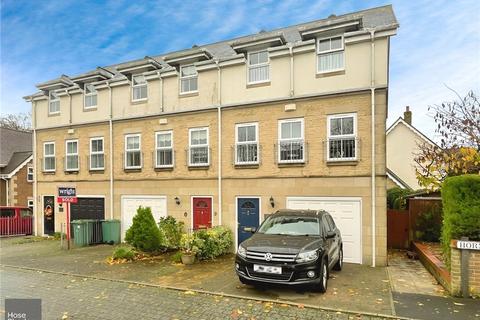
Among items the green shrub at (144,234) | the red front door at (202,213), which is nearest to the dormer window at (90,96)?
the green shrub at (144,234)

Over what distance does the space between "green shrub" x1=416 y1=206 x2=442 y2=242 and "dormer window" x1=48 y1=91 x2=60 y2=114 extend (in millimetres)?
18405

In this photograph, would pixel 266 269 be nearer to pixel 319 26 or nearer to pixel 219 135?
pixel 219 135

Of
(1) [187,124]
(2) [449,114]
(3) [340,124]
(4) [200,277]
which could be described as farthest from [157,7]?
(2) [449,114]

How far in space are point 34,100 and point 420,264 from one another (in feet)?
66.6

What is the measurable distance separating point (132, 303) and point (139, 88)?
35.6 feet

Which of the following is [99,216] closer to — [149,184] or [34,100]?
[149,184]

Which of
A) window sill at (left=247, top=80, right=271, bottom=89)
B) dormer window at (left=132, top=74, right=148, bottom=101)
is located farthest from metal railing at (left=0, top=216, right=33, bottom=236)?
window sill at (left=247, top=80, right=271, bottom=89)

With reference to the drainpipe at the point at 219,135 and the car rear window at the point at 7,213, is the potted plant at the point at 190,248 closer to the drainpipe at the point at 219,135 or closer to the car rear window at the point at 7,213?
the drainpipe at the point at 219,135

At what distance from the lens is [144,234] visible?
11922mm

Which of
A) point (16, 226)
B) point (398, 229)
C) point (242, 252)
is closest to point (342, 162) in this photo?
point (398, 229)

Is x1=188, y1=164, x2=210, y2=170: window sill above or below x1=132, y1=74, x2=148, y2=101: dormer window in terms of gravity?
below

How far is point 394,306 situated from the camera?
660cm

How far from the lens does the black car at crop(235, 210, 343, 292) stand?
6.90 m

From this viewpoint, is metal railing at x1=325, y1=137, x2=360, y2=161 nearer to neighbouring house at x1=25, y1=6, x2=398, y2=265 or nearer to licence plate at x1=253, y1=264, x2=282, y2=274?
neighbouring house at x1=25, y1=6, x2=398, y2=265
